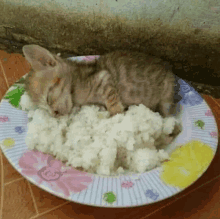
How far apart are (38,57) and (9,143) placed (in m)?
0.50

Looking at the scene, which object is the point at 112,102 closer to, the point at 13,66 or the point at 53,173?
the point at 53,173

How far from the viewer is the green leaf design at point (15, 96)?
127 cm

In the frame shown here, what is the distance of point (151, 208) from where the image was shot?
1.05m

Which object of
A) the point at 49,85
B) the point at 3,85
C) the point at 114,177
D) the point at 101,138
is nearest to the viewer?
the point at 114,177

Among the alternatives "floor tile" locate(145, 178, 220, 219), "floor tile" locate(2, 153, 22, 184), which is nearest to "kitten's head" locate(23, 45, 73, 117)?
"floor tile" locate(2, 153, 22, 184)

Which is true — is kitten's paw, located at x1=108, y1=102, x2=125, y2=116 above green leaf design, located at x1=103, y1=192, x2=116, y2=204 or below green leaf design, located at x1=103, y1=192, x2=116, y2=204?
above

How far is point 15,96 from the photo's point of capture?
4.25 ft

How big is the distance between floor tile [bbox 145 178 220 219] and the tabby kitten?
51cm

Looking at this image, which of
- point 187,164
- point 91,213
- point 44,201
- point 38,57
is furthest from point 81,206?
point 38,57

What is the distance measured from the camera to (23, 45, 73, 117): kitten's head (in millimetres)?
1233

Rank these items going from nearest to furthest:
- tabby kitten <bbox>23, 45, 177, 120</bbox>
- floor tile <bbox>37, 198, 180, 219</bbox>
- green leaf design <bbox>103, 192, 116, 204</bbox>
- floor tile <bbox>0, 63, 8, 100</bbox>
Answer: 1. green leaf design <bbox>103, 192, 116, 204</bbox>
2. floor tile <bbox>37, 198, 180, 219</bbox>
3. tabby kitten <bbox>23, 45, 177, 120</bbox>
4. floor tile <bbox>0, 63, 8, 100</bbox>

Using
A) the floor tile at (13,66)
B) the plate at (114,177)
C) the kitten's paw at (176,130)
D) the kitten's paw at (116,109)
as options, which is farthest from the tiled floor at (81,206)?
the floor tile at (13,66)

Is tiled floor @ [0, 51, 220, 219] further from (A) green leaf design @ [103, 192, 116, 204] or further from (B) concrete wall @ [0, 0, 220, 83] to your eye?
(B) concrete wall @ [0, 0, 220, 83]

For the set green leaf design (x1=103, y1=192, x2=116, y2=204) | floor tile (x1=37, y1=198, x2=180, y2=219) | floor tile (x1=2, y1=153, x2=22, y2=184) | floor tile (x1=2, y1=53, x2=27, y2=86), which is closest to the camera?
green leaf design (x1=103, y1=192, x2=116, y2=204)
